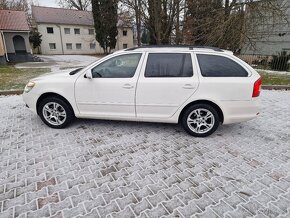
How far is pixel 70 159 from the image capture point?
3385 mm

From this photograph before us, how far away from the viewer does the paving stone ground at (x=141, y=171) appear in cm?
244

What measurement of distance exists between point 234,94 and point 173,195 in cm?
218

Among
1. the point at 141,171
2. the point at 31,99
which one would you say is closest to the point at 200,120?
the point at 141,171

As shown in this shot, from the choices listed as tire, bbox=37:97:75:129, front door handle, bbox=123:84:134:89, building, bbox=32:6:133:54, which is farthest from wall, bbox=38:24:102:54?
front door handle, bbox=123:84:134:89

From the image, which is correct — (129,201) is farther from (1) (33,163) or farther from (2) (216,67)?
(2) (216,67)

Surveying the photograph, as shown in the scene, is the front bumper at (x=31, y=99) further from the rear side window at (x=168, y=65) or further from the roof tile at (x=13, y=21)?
the roof tile at (x=13, y=21)

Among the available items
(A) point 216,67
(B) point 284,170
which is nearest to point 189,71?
(A) point 216,67

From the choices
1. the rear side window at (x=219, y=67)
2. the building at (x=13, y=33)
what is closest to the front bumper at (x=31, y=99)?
the rear side window at (x=219, y=67)

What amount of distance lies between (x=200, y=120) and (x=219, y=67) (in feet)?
3.38

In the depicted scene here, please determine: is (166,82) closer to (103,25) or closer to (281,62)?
(281,62)

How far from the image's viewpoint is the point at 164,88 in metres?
3.95

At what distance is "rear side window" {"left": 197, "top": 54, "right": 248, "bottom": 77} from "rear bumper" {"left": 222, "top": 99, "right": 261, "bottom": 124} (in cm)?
50

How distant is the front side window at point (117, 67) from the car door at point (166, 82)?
246 millimetres

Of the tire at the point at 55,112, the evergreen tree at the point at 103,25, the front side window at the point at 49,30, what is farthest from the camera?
the front side window at the point at 49,30
